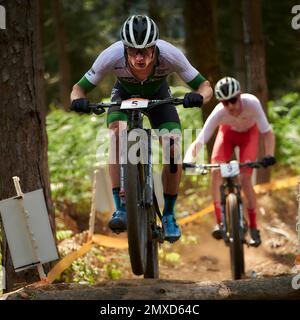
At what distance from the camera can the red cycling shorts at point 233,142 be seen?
831cm

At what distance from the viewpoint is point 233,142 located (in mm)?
8438

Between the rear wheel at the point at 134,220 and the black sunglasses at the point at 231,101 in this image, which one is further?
the black sunglasses at the point at 231,101

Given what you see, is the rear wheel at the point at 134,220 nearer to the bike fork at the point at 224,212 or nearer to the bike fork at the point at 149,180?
the bike fork at the point at 149,180

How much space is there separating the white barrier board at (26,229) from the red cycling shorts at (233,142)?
10.0 feet

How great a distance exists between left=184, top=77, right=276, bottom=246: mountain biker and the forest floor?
1015 mm

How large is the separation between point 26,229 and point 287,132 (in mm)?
8360

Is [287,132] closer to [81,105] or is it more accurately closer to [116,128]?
[116,128]

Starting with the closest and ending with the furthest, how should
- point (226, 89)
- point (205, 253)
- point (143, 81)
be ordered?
point (143, 81)
point (226, 89)
point (205, 253)

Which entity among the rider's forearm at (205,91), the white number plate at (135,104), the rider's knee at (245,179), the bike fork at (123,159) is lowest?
the rider's knee at (245,179)

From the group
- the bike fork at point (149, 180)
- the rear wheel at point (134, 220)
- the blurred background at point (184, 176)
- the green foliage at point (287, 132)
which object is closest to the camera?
the rear wheel at point (134, 220)

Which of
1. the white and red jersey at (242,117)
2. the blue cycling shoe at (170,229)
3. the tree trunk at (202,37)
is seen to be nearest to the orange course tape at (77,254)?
the blue cycling shoe at (170,229)

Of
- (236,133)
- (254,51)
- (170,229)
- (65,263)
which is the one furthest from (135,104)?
(254,51)

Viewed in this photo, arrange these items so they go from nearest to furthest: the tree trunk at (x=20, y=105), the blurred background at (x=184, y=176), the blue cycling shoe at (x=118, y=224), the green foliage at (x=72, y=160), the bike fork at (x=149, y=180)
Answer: the blue cycling shoe at (x=118, y=224) → the bike fork at (x=149, y=180) → the tree trunk at (x=20, y=105) → the blurred background at (x=184, y=176) → the green foliage at (x=72, y=160)

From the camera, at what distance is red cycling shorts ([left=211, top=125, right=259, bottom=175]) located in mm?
8312
